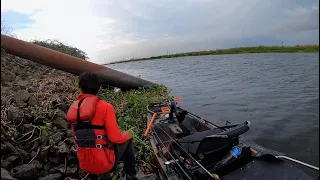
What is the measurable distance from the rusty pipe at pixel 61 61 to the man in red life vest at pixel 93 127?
285 inches

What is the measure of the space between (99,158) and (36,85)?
6.23 m

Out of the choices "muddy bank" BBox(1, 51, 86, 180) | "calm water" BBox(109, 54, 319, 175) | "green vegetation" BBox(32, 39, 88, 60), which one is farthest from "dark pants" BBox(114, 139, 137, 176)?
"green vegetation" BBox(32, 39, 88, 60)

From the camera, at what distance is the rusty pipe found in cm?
1020

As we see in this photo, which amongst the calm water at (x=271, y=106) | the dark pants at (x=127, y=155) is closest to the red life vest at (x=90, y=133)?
the dark pants at (x=127, y=155)

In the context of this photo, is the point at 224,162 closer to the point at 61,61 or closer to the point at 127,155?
the point at 127,155

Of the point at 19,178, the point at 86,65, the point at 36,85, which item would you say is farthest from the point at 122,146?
the point at 86,65

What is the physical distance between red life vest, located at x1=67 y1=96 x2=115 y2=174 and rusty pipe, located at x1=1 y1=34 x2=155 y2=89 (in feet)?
24.0

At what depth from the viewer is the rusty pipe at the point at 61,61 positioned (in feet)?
33.4

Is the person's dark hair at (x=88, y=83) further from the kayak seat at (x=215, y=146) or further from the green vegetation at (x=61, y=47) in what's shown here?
the green vegetation at (x=61, y=47)

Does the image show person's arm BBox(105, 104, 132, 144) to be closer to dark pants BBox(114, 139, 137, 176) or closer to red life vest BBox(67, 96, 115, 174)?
red life vest BBox(67, 96, 115, 174)

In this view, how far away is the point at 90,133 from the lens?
429 cm

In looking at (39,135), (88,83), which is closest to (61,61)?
(39,135)

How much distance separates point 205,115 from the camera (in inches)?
546

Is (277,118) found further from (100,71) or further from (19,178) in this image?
(19,178)
